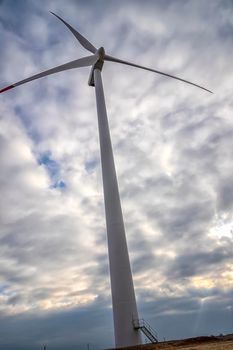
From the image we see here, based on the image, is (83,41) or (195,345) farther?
(83,41)

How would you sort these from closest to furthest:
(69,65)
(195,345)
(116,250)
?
1. (195,345)
2. (116,250)
3. (69,65)

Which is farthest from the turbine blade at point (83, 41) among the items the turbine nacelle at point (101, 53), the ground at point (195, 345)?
the ground at point (195, 345)

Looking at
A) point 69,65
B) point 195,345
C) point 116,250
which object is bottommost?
point 195,345

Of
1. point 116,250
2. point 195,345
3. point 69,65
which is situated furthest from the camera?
point 69,65

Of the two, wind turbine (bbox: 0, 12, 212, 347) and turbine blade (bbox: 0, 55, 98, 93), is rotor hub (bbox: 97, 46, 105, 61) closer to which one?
turbine blade (bbox: 0, 55, 98, 93)

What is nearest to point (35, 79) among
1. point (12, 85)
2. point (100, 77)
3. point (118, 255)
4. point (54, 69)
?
point (54, 69)

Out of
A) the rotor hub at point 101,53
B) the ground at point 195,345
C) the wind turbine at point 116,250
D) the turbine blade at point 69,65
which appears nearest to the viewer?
the ground at point 195,345

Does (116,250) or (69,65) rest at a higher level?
(69,65)

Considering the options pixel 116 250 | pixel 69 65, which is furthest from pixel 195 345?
pixel 69 65

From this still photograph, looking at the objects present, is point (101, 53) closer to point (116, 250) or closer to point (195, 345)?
point (116, 250)

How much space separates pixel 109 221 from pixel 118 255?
4761 millimetres

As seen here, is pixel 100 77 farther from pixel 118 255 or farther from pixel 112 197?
pixel 118 255

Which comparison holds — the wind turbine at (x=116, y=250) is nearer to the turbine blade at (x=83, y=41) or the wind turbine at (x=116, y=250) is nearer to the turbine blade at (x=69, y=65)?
the turbine blade at (x=69, y=65)

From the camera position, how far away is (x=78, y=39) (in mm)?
64625
